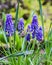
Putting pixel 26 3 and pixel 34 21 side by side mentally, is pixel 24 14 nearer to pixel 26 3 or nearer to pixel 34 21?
pixel 26 3

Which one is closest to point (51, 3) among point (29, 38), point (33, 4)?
point (33, 4)

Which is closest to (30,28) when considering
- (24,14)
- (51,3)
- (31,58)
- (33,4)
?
(31,58)

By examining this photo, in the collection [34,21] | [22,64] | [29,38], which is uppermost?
[34,21]

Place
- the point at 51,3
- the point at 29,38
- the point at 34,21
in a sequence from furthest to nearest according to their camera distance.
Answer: the point at 51,3 → the point at 29,38 → the point at 34,21

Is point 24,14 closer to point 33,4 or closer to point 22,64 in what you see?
point 33,4

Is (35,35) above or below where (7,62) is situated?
above

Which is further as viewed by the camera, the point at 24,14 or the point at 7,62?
the point at 24,14

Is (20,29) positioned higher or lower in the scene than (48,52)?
higher

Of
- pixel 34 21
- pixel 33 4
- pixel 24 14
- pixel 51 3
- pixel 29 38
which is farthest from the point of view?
pixel 51 3

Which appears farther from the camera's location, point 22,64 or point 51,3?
point 51,3
